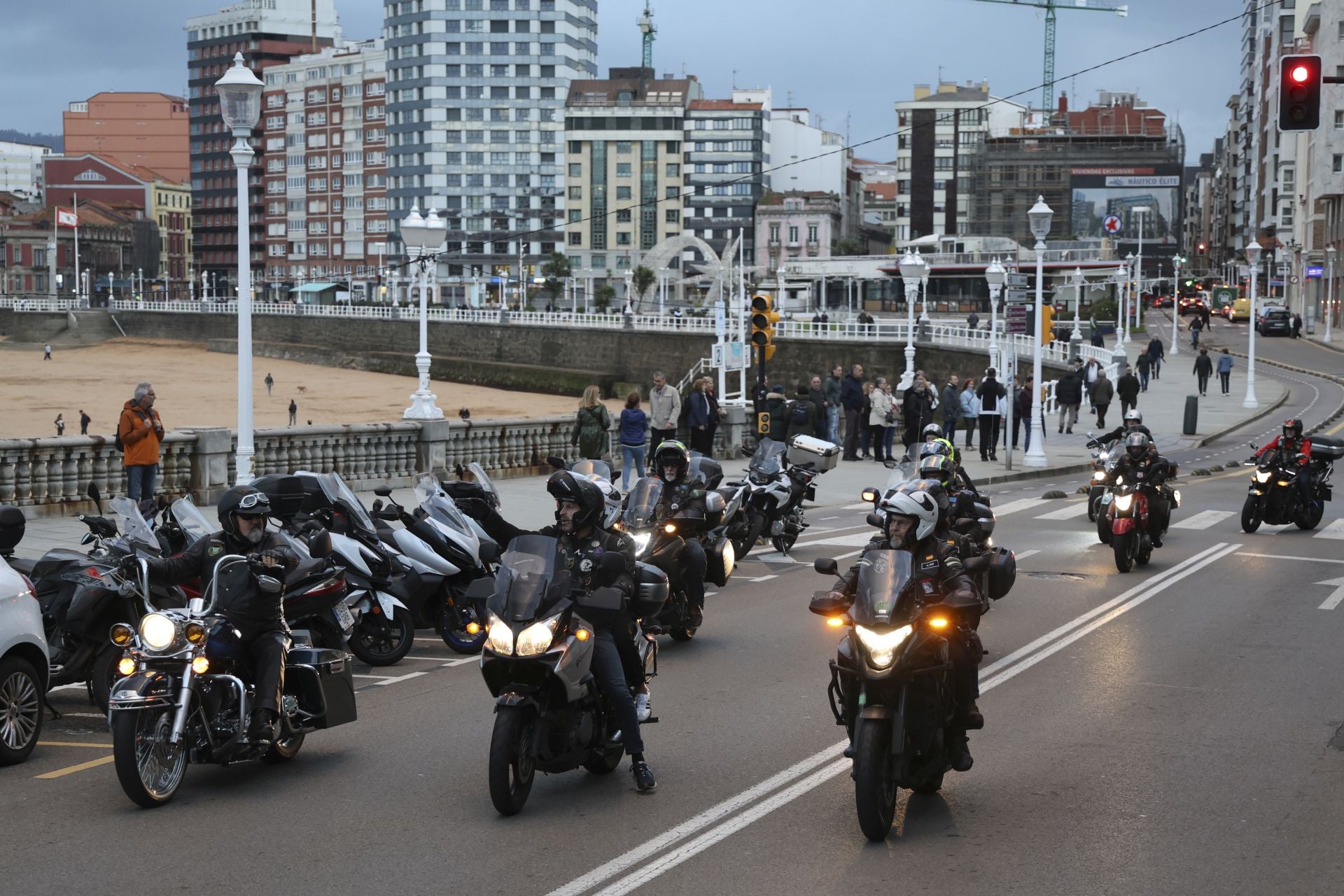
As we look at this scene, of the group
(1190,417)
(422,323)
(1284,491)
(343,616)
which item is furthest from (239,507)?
(1190,417)

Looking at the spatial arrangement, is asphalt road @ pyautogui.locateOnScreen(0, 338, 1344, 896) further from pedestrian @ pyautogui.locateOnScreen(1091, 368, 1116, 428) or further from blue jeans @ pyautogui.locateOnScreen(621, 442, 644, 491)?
pedestrian @ pyautogui.locateOnScreen(1091, 368, 1116, 428)

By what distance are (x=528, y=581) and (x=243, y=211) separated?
10.5m

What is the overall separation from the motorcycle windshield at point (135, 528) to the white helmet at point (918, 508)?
190 inches

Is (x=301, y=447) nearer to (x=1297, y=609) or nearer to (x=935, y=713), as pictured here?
(x=1297, y=609)

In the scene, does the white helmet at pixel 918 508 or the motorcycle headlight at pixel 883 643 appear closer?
the motorcycle headlight at pixel 883 643

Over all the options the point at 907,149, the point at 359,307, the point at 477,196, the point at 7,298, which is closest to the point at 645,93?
the point at 477,196

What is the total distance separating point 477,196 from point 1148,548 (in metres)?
135

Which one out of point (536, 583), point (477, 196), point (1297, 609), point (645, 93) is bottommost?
point (1297, 609)

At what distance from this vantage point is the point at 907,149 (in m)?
161

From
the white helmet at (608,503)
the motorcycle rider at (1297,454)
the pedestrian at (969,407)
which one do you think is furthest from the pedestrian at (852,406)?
the white helmet at (608,503)

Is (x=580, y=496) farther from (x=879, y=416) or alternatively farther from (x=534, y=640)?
(x=879, y=416)

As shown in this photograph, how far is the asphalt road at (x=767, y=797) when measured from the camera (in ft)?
21.9

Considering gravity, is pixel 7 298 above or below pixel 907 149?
below

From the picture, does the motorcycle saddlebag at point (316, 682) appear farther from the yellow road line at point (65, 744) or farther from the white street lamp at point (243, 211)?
the white street lamp at point (243, 211)
